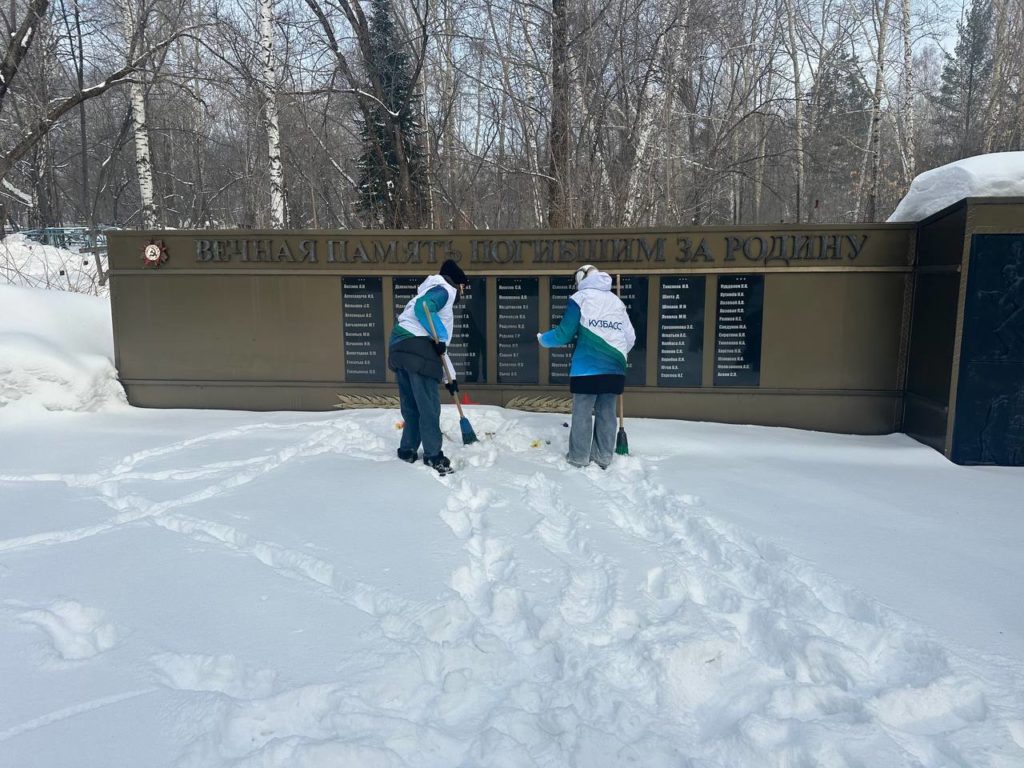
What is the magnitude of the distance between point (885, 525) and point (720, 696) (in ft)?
7.77

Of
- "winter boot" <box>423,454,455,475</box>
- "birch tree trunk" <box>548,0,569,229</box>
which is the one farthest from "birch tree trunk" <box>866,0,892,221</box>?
"winter boot" <box>423,454,455,475</box>

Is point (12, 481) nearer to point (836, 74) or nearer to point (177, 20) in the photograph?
point (177, 20)

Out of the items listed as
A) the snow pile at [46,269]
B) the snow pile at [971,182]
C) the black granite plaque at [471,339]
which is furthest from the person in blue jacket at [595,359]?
the snow pile at [46,269]

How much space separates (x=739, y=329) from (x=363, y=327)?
4.18m

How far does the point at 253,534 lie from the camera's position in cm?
405

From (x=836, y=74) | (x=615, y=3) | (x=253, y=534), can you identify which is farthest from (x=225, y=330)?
(x=836, y=74)

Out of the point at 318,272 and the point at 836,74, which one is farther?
the point at 836,74

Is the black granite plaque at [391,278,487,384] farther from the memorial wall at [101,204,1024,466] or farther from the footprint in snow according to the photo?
the footprint in snow

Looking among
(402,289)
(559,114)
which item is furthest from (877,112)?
(402,289)

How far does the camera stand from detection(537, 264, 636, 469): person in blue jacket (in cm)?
555

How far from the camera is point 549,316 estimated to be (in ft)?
23.6

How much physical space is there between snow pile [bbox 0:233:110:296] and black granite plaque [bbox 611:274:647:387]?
312 inches

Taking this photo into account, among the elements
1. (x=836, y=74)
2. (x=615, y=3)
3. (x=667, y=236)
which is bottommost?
(x=667, y=236)

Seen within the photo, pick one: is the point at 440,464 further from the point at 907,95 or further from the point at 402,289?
the point at 907,95
